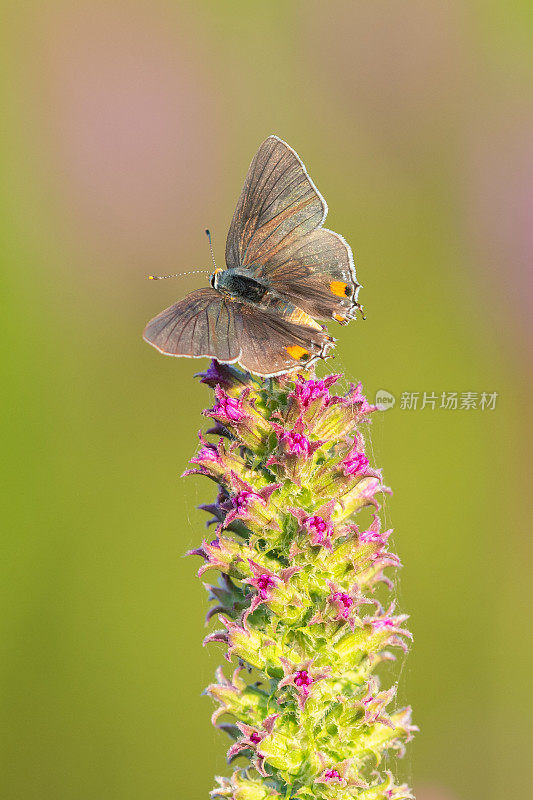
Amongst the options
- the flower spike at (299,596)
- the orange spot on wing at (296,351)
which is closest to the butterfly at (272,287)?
the orange spot on wing at (296,351)

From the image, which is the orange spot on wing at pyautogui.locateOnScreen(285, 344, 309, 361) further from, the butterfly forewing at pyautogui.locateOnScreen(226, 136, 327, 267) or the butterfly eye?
the butterfly forewing at pyautogui.locateOnScreen(226, 136, 327, 267)

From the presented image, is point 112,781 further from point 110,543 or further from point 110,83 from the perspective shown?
point 110,83

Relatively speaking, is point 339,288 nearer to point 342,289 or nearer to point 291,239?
point 342,289

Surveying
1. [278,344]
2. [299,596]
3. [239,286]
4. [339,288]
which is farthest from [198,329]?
[299,596]

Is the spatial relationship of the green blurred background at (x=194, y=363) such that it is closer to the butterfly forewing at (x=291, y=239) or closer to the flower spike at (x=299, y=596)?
the butterfly forewing at (x=291, y=239)

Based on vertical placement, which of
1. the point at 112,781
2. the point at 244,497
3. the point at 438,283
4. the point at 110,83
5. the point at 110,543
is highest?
the point at 110,83

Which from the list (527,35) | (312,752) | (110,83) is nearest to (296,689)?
(312,752)

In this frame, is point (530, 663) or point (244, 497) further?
point (530, 663)
